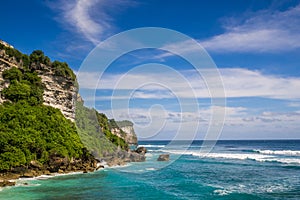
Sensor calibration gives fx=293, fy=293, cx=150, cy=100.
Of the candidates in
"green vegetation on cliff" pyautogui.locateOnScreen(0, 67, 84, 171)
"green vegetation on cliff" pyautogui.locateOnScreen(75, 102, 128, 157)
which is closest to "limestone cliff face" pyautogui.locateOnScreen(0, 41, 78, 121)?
"green vegetation on cliff" pyautogui.locateOnScreen(0, 67, 84, 171)

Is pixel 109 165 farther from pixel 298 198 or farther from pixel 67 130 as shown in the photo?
pixel 298 198

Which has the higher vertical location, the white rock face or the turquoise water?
the white rock face

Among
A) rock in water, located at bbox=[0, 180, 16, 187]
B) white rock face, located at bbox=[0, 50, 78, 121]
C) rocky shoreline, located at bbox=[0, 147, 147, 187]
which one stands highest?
white rock face, located at bbox=[0, 50, 78, 121]

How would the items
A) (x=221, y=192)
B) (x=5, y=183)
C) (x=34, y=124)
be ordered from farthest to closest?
(x=34, y=124) → (x=5, y=183) → (x=221, y=192)

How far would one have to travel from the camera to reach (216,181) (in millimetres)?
32688

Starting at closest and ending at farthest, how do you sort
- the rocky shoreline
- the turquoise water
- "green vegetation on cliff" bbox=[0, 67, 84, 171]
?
the turquoise water → the rocky shoreline → "green vegetation on cliff" bbox=[0, 67, 84, 171]

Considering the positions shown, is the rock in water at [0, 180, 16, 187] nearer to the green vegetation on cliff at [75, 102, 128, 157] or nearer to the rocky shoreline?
the rocky shoreline

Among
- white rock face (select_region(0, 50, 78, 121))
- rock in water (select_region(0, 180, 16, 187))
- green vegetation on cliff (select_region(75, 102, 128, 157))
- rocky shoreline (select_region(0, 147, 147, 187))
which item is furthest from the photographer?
green vegetation on cliff (select_region(75, 102, 128, 157))

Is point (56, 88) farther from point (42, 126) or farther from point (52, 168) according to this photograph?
point (52, 168)

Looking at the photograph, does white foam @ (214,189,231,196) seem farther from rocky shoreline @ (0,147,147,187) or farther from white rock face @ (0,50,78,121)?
white rock face @ (0,50,78,121)

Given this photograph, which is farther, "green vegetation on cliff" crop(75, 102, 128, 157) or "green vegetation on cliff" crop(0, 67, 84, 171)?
"green vegetation on cliff" crop(75, 102, 128, 157)

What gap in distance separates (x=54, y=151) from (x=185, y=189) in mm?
17336

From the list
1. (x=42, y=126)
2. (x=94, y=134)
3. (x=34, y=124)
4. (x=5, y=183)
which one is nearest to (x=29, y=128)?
(x=34, y=124)

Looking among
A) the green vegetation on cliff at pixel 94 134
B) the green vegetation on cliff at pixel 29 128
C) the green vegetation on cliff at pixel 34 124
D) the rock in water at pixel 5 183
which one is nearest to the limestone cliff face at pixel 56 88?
the green vegetation on cliff at pixel 34 124
